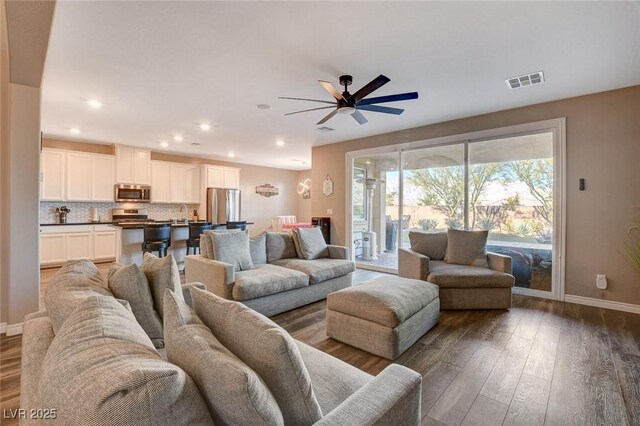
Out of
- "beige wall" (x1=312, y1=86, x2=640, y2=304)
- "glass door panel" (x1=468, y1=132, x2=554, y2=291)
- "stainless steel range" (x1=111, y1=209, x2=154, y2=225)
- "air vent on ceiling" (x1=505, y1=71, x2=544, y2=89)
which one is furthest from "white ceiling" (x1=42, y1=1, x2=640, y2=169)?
"stainless steel range" (x1=111, y1=209, x2=154, y2=225)

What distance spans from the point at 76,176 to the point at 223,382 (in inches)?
286

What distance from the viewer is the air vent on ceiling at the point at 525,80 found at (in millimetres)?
3184

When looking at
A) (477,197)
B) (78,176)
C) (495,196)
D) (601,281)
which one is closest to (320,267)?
(477,197)

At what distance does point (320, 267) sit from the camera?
3.77 m

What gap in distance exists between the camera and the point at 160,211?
7617 millimetres

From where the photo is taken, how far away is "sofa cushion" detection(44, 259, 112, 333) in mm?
1219

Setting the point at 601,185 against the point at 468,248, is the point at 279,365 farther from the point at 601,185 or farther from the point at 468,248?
the point at 601,185

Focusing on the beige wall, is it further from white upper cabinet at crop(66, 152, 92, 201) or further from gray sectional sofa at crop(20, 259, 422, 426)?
white upper cabinet at crop(66, 152, 92, 201)

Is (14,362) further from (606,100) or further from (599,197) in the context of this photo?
(606,100)

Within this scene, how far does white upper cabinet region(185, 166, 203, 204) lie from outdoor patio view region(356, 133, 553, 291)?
17.6 ft

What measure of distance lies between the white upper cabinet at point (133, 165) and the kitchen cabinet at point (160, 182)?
0.47 ft

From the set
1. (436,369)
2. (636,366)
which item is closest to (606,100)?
(636,366)

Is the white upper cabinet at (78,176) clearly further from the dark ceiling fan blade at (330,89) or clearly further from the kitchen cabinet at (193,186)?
the dark ceiling fan blade at (330,89)

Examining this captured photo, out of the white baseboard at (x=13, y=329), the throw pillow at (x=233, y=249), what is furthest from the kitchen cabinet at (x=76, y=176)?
the throw pillow at (x=233, y=249)
